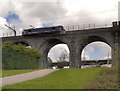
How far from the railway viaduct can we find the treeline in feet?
32.6

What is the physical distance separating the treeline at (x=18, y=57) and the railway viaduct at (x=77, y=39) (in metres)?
9.93

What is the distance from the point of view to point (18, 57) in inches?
1258

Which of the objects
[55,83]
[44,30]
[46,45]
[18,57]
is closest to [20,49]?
[18,57]

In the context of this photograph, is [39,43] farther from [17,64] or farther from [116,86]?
[116,86]

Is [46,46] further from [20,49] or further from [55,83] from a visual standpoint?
[55,83]

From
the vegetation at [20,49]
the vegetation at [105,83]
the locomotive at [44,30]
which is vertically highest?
the locomotive at [44,30]

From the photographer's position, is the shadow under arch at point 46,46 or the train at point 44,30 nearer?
the train at point 44,30

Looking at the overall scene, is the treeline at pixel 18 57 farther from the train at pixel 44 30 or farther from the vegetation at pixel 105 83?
the vegetation at pixel 105 83

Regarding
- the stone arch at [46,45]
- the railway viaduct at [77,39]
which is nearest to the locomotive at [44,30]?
the railway viaduct at [77,39]

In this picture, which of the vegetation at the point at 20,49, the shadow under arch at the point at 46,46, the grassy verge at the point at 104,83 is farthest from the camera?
the shadow under arch at the point at 46,46

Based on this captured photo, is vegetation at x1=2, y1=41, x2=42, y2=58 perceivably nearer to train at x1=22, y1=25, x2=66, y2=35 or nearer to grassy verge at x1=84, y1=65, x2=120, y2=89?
train at x1=22, y1=25, x2=66, y2=35

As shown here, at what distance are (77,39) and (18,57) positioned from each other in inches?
807

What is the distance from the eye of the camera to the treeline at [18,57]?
2859cm

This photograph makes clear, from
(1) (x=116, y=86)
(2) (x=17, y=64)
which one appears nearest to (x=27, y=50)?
(2) (x=17, y=64)
